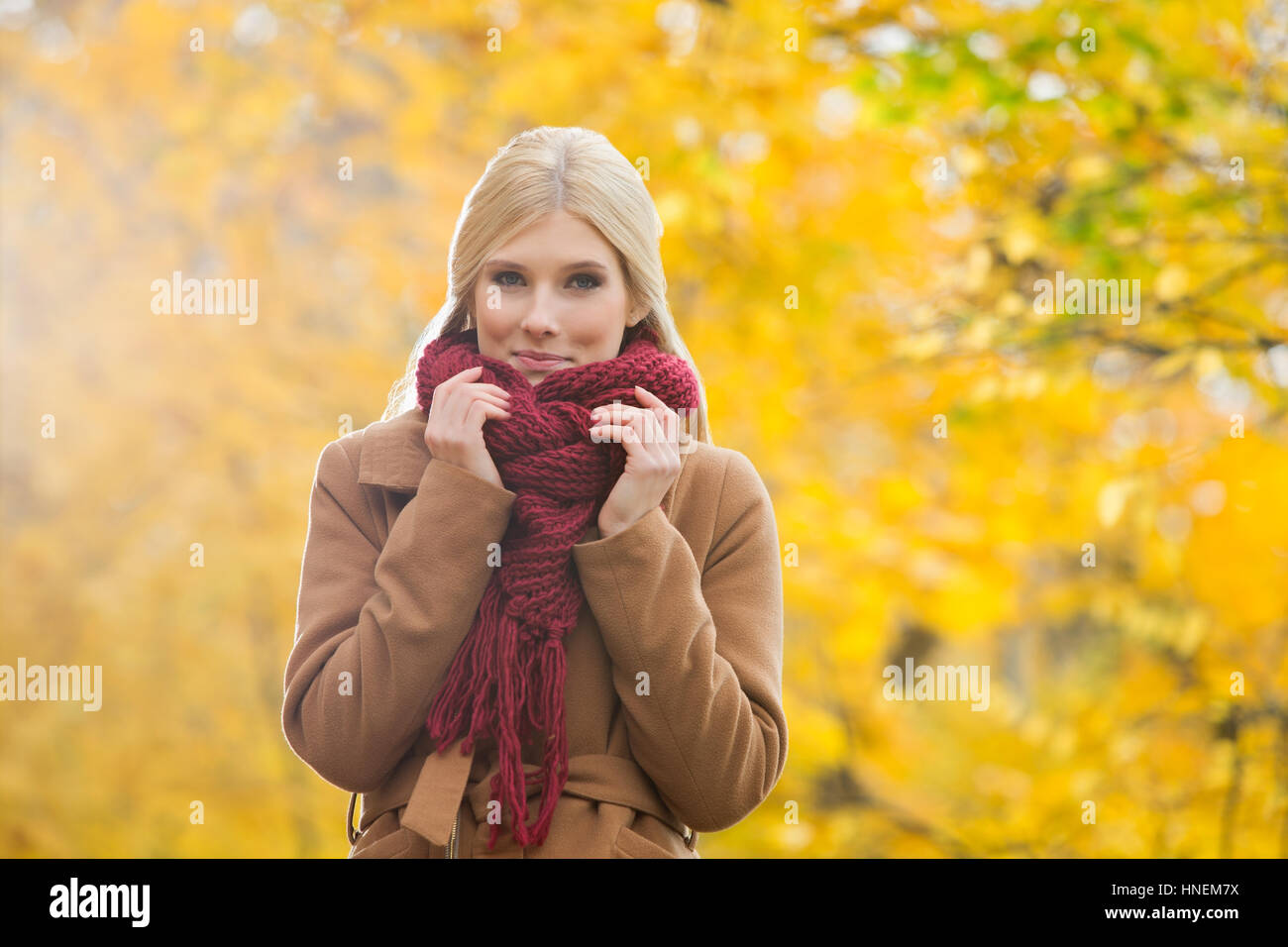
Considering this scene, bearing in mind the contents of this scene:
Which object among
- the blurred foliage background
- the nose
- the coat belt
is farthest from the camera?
the blurred foliage background

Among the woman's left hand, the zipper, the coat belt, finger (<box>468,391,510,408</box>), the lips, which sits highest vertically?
the lips

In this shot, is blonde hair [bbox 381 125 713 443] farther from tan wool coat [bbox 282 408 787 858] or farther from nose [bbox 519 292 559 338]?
tan wool coat [bbox 282 408 787 858]

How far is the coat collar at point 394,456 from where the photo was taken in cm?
178

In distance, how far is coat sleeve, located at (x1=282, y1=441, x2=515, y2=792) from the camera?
5.38 ft

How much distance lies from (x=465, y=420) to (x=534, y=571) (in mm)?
233

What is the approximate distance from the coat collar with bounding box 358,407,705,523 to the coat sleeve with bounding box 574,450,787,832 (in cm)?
13

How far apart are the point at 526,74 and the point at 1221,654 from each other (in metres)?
3.56

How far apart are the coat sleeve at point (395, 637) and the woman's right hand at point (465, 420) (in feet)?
0.07

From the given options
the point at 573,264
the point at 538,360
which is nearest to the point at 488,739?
the point at 538,360

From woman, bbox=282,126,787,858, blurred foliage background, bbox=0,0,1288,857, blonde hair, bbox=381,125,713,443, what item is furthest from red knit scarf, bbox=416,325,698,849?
blurred foliage background, bbox=0,0,1288,857

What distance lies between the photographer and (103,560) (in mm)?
5375

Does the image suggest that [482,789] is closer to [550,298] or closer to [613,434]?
[613,434]
